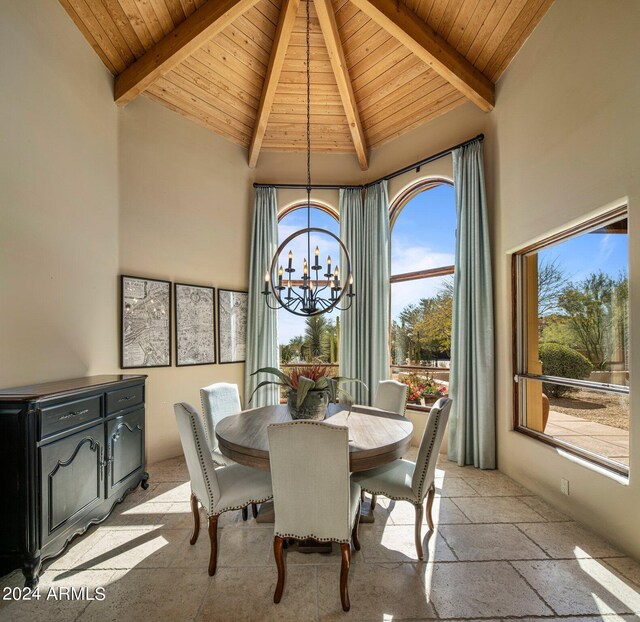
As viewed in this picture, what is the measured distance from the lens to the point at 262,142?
187 inches

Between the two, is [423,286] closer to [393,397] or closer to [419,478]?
[393,397]

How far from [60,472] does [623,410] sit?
3.52 metres

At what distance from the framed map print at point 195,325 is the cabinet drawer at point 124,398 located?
92 centimetres

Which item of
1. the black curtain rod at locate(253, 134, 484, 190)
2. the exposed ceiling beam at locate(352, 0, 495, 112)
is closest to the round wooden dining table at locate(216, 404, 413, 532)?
the black curtain rod at locate(253, 134, 484, 190)

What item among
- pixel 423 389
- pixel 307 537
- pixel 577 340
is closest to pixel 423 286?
pixel 423 389

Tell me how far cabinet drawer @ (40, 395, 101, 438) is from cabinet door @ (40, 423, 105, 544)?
0.08 metres

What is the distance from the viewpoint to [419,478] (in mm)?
2170

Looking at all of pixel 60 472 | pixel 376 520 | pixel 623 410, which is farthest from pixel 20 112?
pixel 623 410

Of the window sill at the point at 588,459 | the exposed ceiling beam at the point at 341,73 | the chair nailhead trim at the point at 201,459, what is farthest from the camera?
the exposed ceiling beam at the point at 341,73

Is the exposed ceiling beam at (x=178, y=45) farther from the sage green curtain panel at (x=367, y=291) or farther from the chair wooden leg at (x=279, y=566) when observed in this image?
the chair wooden leg at (x=279, y=566)

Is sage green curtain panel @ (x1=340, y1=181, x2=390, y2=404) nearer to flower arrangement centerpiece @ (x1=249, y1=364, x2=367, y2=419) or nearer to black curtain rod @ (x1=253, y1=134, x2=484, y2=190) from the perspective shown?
black curtain rod @ (x1=253, y1=134, x2=484, y2=190)

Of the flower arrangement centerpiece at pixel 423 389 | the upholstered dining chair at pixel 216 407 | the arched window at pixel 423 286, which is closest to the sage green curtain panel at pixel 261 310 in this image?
the upholstered dining chair at pixel 216 407

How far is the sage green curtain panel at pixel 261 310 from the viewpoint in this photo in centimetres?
461

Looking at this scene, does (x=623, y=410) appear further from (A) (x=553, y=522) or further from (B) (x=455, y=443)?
(B) (x=455, y=443)
